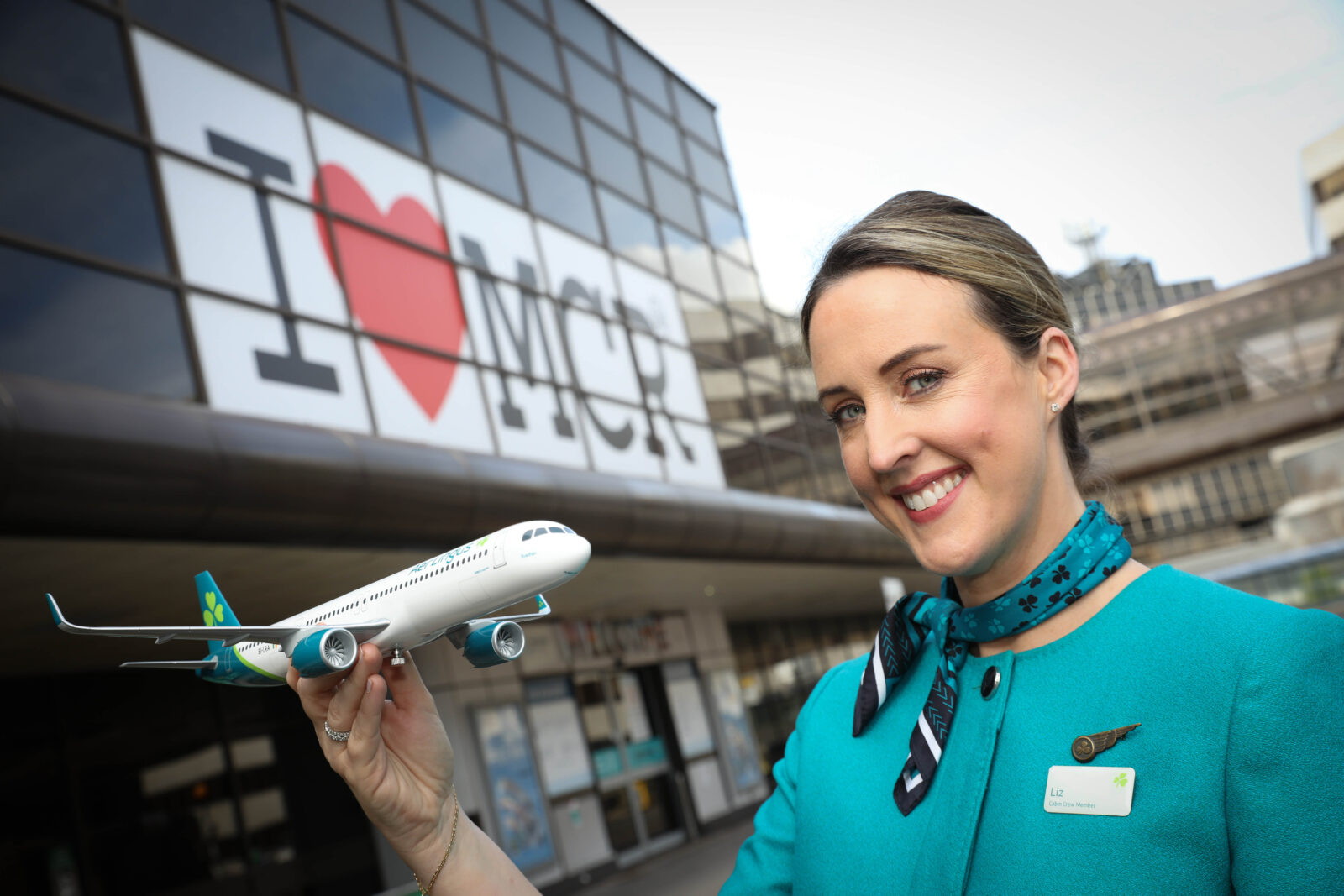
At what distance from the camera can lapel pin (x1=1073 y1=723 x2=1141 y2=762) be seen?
4.94ft

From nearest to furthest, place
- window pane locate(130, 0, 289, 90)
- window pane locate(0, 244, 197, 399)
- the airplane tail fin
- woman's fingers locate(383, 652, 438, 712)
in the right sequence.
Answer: woman's fingers locate(383, 652, 438, 712) → the airplane tail fin → window pane locate(0, 244, 197, 399) → window pane locate(130, 0, 289, 90)

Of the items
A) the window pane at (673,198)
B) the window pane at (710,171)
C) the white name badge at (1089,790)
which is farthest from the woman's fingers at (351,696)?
the window pane at (710,171)

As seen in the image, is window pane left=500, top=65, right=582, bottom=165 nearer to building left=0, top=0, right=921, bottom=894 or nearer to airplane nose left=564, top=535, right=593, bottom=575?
building left=0, top=0, right=921, bottom=894

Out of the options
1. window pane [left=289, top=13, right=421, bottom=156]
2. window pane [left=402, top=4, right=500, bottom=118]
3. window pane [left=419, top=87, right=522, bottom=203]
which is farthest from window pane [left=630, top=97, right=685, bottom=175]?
window pane [left=289, top=13, right=421, bottom=156]

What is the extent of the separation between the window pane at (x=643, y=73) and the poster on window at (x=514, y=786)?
45.6ft

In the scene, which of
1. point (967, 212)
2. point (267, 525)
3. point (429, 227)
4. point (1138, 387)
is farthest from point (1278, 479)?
point (967, 212)

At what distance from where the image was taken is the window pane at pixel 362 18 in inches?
560

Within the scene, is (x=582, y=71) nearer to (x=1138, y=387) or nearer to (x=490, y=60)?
(x=490, y=60)

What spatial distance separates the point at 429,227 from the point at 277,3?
3443mm

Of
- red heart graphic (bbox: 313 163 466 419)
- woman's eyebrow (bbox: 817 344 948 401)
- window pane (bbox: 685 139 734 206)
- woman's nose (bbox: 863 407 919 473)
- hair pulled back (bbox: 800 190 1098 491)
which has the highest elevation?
window pane (bbox: 685 139 734 206)

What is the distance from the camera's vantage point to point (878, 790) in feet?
6.15

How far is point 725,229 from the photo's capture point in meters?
25.1

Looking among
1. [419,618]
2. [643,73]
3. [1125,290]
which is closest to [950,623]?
[419,618]

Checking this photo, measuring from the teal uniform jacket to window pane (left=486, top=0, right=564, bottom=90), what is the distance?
725 inches
